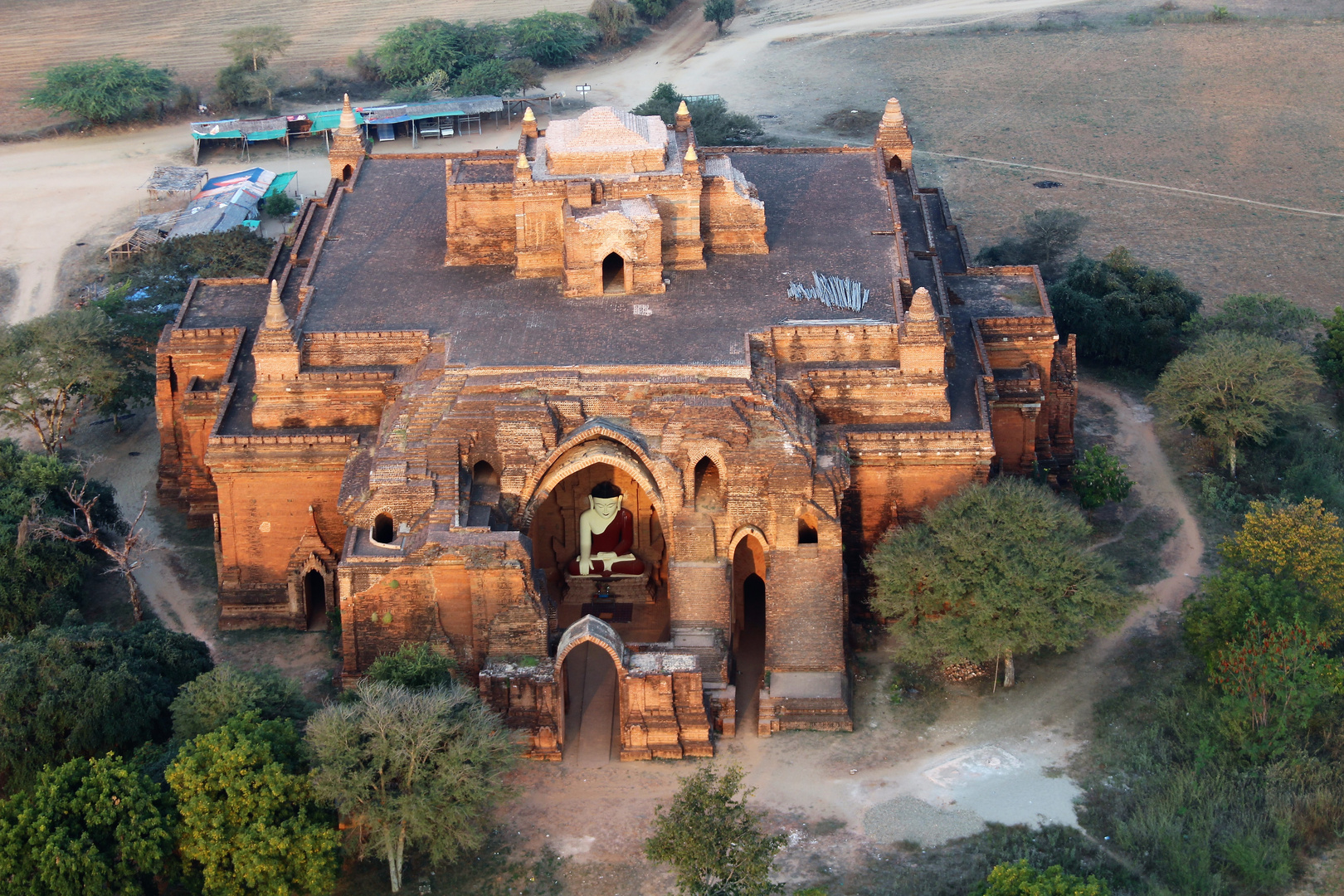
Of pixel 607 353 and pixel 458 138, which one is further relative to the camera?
pixel 458 138

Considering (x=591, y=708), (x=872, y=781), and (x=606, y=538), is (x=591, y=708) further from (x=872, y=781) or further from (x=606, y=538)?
(x=872, y=781)

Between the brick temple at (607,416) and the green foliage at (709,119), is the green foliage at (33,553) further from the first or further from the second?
the green foliage at (709,119)

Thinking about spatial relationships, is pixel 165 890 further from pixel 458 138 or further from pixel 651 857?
pixel 458 138

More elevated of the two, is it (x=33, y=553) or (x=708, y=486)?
(x=708, y=486)

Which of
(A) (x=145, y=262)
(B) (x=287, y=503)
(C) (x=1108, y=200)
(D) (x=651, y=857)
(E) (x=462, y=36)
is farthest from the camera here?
(E) (x=462, y=36)

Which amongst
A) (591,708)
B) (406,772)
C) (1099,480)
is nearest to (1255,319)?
(1099,480)

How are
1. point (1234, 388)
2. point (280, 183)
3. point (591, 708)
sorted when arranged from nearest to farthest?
point (591, 708) < point (1234, 388) < point (280, 183)

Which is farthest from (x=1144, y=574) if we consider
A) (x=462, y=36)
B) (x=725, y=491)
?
(x=462, y=36)
